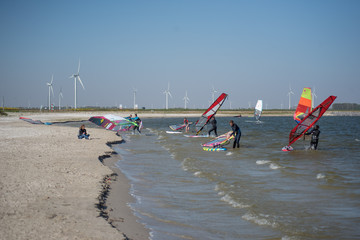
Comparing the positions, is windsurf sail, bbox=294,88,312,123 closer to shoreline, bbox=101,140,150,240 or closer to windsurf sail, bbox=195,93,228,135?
windsurf sail, bbox=195,93,228,135

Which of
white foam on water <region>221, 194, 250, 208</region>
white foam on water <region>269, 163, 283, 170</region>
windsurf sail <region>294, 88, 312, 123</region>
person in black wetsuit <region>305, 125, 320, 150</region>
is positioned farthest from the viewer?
windsurf sail <region>294, 88, 312, 123</region>

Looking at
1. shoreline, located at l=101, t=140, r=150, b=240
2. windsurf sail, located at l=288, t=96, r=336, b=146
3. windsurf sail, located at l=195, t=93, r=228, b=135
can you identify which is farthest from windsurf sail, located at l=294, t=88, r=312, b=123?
shoreline, located at l=101, t=140, r=150, b=240

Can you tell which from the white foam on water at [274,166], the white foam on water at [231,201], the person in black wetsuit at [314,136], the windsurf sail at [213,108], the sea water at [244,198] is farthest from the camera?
the windsurf sail at [213,108]

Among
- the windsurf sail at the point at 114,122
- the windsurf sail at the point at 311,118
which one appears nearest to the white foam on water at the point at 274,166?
the windsurf sail at the point at 311,118

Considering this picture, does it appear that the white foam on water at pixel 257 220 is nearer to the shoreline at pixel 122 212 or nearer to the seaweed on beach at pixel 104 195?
the shoreline at pixel 122 212

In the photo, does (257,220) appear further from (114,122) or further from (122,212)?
(114,122)

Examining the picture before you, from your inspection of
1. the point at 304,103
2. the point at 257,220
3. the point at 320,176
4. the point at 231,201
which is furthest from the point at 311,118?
the point at 304,103

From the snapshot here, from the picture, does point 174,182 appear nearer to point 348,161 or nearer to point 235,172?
point 235,172

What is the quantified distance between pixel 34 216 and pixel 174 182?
4.79m

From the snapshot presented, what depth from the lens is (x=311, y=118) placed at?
1756 centimetres

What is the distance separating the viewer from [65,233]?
5.12 meters

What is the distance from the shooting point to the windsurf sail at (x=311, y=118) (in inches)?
659

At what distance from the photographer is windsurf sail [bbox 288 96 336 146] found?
55.0 feet

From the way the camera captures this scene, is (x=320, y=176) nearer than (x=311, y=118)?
Yes
